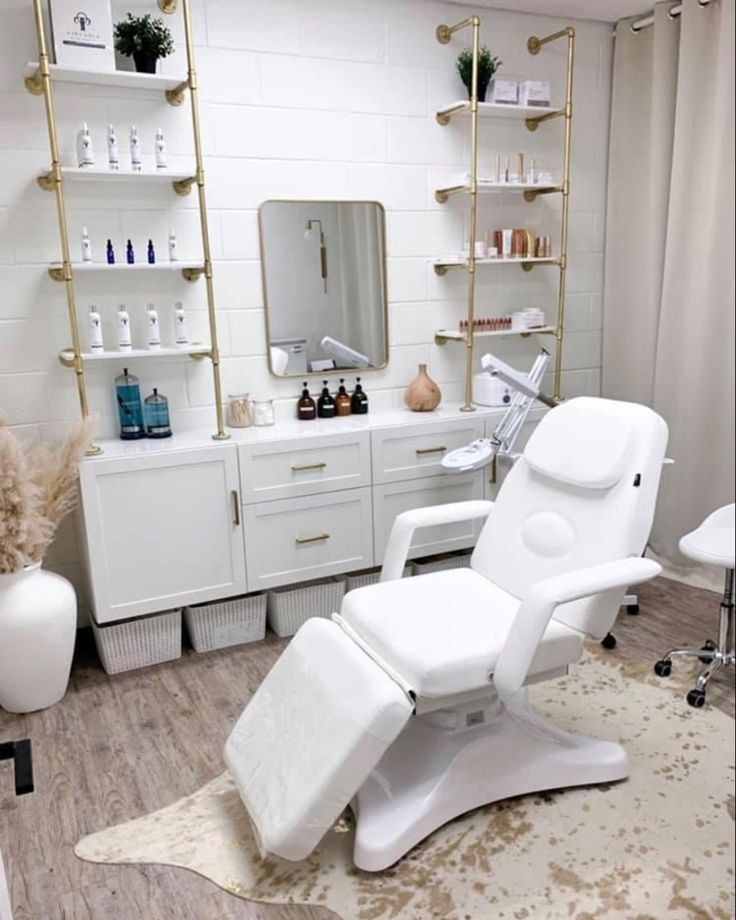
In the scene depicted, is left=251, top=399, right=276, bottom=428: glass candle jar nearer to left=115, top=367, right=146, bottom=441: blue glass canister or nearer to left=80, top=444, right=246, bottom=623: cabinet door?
Answer: left=80, top=444, right=246, bottom=623: cabinet door

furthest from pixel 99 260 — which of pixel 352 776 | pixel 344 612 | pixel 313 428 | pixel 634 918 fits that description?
pixel 634 918

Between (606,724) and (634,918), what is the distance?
0.72 m

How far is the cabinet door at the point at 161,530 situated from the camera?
7.88 feet

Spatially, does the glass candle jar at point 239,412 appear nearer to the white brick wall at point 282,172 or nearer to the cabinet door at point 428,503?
the white brick wall at point 282,172

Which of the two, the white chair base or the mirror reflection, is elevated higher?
the mirror reflection

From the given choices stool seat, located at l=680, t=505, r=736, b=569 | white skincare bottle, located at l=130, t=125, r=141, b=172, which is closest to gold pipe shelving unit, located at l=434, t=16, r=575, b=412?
white skincare bottle, located at l=130, t=125, r=141, b=172

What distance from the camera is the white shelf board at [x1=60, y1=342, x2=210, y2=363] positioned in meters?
2.43

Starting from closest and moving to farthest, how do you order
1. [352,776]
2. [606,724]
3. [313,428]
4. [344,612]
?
1. [352,776]
2. [344,612]
3. [606,724]
4. [313,428]

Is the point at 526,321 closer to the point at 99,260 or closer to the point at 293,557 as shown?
the point at 293,557

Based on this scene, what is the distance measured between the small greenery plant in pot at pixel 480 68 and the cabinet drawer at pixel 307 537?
164 cm

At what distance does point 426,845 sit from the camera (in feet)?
5.68

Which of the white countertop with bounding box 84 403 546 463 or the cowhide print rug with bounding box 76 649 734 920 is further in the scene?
the white countertop with bounding box 84 403 546 463

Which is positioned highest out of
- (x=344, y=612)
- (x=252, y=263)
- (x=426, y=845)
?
(x=252, y=263)

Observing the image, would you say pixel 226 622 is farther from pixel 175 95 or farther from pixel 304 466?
pixel 175 95
